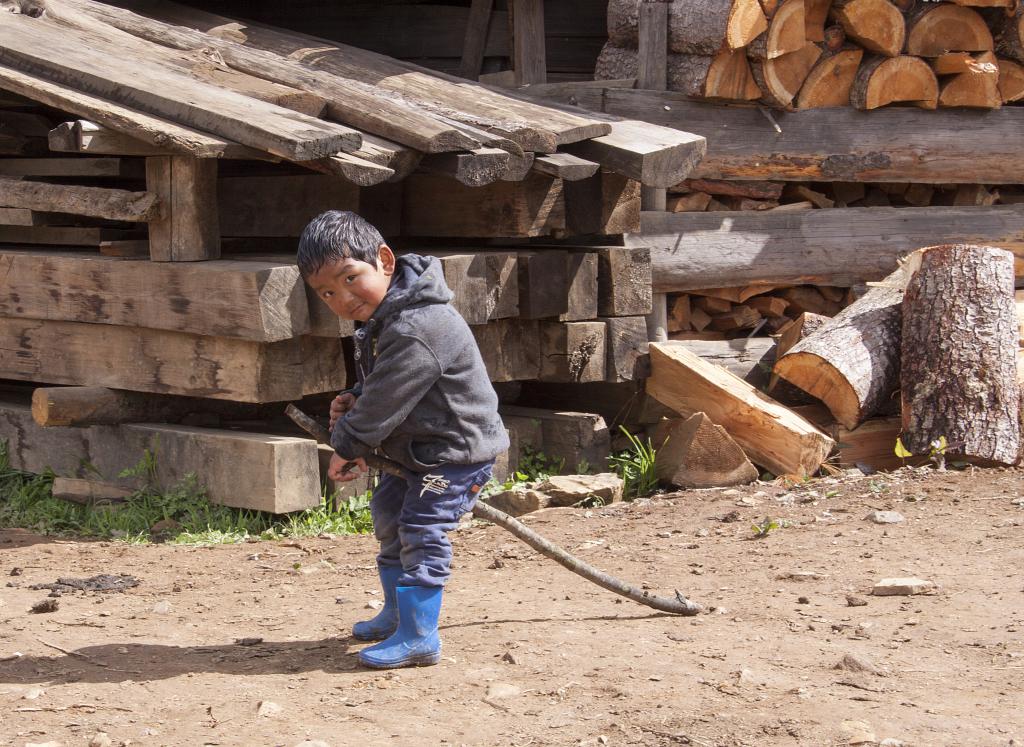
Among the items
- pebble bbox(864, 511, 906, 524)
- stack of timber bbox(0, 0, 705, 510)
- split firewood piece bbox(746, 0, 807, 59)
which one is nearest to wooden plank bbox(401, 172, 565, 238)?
stack of timber bbox(0, 0, 705, 510)

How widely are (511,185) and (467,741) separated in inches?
129

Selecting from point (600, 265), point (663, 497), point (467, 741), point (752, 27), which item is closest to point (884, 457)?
point (663, 497)

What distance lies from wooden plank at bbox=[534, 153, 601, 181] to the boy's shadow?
2.45 metres

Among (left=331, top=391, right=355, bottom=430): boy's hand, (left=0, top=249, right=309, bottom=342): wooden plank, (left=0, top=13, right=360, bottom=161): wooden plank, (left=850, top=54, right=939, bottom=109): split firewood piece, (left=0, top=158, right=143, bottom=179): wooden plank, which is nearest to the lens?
(left=331, top=391, right=355, bottom=430): boy's hand

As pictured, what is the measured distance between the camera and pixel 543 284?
19.3ft

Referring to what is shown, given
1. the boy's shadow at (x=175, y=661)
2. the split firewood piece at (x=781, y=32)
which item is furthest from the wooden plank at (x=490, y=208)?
the boy's shadow at (x=175, y=661)

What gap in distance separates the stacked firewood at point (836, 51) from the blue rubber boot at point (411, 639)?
13.4ft

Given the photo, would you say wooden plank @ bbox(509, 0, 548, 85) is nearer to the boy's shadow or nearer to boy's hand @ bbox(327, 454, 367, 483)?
boy's hand @ bbox(327, 454, 367, 483)

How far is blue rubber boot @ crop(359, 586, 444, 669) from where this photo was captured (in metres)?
3.61

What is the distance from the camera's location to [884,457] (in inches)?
257

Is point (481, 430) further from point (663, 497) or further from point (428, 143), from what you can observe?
point (663, 497)

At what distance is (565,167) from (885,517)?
6.85 feet

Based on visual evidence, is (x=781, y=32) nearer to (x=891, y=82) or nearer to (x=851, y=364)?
(x=891, y=82)

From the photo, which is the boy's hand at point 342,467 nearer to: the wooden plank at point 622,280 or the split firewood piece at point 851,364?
the wooden plank at point 622,280
